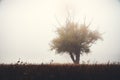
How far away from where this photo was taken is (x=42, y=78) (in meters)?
6.56

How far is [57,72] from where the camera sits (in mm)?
6625

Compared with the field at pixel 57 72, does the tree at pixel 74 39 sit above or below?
above

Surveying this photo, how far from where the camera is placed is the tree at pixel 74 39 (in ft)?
41.2

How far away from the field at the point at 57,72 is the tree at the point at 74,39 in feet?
17.9

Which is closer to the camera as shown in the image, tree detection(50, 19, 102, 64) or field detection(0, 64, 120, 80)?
field detection(0, 64, 120, 80)

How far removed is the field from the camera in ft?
21.3

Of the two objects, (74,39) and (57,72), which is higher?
(74,39)

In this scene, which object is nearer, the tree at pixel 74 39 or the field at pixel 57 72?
the field at pixel 57 72

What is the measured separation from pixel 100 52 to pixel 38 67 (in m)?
5.90

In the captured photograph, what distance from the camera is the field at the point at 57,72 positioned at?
6496 mm

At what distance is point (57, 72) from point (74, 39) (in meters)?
6.59

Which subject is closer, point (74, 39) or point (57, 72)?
point (57, 72)

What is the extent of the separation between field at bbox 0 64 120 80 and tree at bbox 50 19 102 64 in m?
5.44

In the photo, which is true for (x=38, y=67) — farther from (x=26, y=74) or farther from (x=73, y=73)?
(x=73, y=73)
